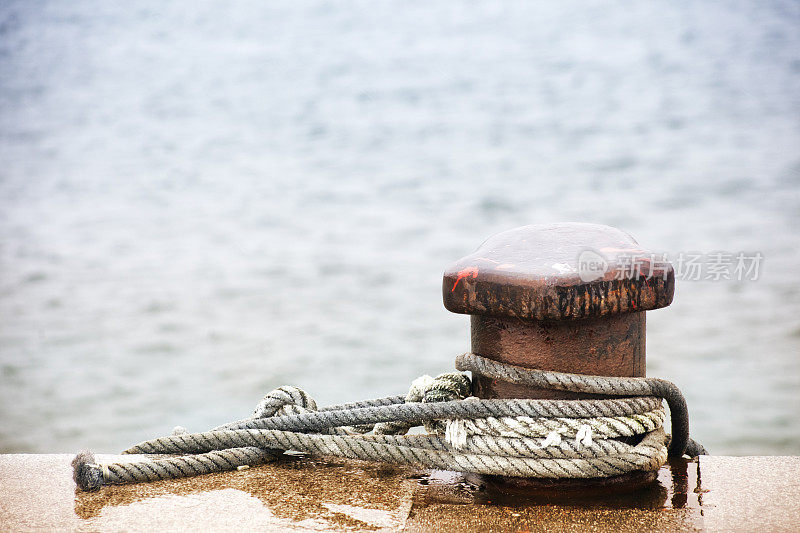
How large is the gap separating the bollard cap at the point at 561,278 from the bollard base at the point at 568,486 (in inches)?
13.4

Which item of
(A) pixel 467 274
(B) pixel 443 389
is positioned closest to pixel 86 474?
(B) pixel 443 389

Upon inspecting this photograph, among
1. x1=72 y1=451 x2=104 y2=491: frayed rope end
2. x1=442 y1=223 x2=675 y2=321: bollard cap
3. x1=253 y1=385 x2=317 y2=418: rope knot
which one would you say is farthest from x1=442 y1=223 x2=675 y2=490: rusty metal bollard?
x1=72 y1=451 x2=104 y2=491: frayed rope end

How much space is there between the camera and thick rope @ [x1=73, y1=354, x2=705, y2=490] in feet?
4.76

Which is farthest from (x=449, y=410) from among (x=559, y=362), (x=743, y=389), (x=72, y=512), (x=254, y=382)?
(x=743, y=389)

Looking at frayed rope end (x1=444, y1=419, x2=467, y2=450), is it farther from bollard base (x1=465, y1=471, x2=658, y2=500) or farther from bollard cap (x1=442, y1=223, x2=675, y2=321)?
bollard cap (x1=442, y1=223, x2=675, y2=321)

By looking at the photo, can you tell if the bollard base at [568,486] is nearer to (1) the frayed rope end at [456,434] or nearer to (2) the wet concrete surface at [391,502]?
(2) the wet concrete surface at [391,502]

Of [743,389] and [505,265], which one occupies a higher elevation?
[505,265]

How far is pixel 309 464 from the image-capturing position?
1.72 m

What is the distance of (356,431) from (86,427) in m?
5.82

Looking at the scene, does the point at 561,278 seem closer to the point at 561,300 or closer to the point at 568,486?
the point at 561,300

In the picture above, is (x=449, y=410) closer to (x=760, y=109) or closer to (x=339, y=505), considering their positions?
(x=339, y=505)

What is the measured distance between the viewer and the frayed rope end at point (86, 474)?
1.54m

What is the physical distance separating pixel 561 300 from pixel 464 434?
1.14ft

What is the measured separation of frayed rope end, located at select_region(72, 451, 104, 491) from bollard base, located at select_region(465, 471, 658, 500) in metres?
0.79
